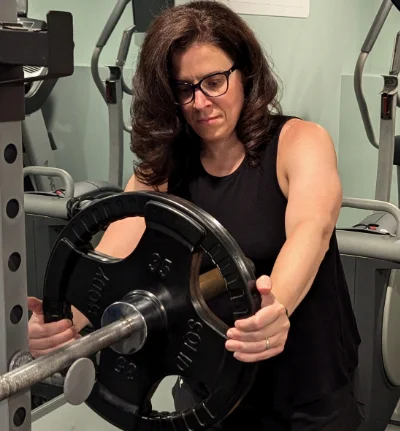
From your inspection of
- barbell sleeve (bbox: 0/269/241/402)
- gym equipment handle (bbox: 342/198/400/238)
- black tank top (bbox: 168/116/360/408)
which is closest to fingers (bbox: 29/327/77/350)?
barbell sleeve (bbox: 0/269/241/402)

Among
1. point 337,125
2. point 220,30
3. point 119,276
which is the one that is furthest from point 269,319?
point 337,125

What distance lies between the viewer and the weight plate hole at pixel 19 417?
92cm

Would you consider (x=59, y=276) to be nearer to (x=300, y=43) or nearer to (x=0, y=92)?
(x=0, y=92)

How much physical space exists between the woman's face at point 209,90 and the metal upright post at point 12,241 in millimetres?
596

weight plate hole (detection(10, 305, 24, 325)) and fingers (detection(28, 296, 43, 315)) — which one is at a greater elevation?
weight plate hole (detection(10, 305, 24, 325))

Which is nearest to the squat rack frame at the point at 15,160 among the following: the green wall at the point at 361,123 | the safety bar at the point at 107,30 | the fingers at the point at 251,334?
the fingers at the point at 251,334

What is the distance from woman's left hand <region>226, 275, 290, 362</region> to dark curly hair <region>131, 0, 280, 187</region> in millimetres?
529

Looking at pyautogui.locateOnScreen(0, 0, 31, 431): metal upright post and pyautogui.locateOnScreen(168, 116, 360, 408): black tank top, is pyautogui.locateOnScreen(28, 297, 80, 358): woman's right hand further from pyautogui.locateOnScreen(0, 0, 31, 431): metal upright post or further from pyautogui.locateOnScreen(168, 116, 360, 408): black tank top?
pyautogui.locateOnScreen(168, 116, 360, 408): black tank top

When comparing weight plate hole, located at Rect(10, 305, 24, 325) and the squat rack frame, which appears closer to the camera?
the squat rack frame

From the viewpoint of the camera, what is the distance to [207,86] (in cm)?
141

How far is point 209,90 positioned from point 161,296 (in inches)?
21.8

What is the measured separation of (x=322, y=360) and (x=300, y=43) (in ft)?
8.01

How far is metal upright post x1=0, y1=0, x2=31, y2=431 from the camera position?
0.85 meters

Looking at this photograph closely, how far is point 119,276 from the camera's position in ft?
3.54
